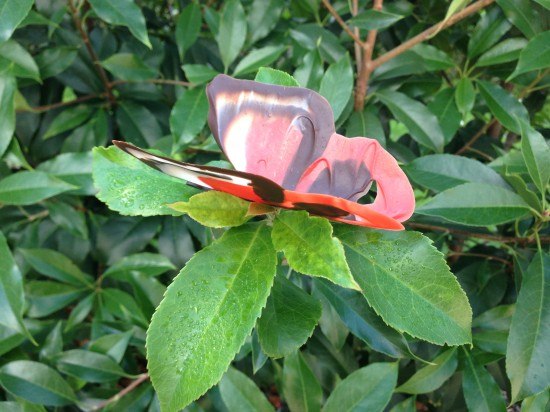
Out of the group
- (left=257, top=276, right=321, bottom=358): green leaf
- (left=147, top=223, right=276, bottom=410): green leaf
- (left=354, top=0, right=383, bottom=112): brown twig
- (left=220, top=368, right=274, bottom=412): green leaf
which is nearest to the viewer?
(left=147, top=223, right=276, bottom=410): green leaf

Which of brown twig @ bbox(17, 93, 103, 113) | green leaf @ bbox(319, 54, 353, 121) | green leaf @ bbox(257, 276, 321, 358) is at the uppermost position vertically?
green leaf @ bbox(319, 54, 353, 121)

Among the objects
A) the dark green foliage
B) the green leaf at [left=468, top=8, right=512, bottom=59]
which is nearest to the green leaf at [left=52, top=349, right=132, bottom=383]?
the dark green foliage

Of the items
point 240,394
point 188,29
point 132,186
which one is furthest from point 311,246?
point 188,29

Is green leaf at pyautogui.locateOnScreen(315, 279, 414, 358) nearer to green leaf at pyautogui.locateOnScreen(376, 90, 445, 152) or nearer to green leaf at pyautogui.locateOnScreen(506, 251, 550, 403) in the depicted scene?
green leaf at pyautogui.locateOnScreen(506, 251, 550, 403)

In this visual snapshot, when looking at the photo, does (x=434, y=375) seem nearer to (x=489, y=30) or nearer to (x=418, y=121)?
(x=418, y=121)

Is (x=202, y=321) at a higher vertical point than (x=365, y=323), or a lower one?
higher

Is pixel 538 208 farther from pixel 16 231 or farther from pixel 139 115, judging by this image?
pixel 16 231
